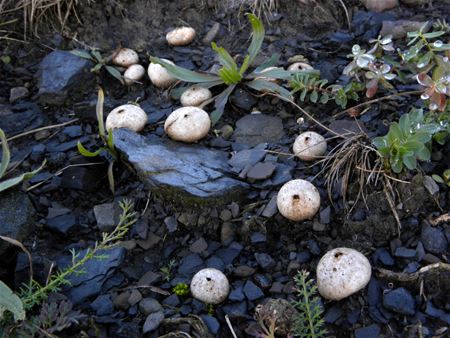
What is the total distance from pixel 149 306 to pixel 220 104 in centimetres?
144

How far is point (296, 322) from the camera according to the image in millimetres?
2436

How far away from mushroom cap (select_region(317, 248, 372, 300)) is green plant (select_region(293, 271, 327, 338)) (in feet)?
0.27

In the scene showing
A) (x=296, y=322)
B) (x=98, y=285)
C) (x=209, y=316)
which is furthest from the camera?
(x=98, y=285)

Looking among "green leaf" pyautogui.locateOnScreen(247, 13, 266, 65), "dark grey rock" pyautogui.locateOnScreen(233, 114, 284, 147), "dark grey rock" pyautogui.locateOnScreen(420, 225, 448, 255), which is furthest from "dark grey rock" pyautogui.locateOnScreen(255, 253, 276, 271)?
"green leaf" pyautogui.locateOnScreen(247, 13, 266, 65)

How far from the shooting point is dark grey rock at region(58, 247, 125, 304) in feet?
9.14

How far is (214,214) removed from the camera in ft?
9.99

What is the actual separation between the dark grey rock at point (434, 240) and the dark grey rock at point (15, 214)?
2044 mm

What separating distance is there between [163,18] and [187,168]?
184 cm

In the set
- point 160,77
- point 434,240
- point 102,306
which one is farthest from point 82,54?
point 434,240

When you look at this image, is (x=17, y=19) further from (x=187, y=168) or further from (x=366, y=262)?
(x=366, y=262)

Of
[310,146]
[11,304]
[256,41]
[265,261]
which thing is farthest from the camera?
[256,41]

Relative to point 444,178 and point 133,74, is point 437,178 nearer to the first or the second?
point 444,178

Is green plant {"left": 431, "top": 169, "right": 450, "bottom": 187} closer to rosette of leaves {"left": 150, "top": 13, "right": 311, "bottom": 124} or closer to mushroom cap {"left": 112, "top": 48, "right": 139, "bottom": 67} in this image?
rosette of leaves {"left": 150, "top": 13, "right": 311, "bottom": 124}

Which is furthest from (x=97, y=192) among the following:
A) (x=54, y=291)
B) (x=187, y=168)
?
(x=54, y=291)
